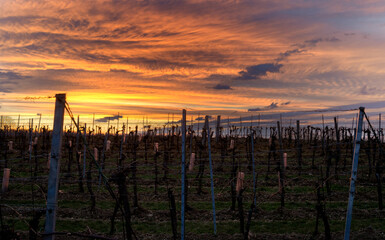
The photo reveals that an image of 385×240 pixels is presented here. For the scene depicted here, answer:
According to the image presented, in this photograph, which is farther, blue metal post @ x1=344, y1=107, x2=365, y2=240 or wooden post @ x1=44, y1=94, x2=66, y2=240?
blue metal post @ x1=344, y1=107, x2=365, y2=240

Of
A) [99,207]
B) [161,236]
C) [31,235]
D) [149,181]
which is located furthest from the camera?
[149,181]

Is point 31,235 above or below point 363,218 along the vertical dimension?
above

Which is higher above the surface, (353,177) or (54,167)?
(54,167)

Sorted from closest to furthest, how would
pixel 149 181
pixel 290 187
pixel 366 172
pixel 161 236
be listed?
pixel 161 236 → pixel 290 187 → pixel 149 181 → pixel 366 172

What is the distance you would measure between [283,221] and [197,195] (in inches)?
199

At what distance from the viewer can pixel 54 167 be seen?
4.11 meters

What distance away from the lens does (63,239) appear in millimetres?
7914

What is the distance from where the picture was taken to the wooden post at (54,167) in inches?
160

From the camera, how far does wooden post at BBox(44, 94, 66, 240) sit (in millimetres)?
4066

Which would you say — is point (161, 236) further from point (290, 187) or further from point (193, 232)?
point (290, 187)

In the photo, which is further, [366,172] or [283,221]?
[366,172]

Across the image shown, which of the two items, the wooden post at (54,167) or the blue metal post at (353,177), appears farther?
the blue metal post at (353,177)

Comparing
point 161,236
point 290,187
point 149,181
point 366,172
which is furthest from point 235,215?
point 366,172

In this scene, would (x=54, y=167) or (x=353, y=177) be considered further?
(x=353, y=177)
